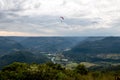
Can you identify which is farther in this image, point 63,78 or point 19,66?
point 19,66

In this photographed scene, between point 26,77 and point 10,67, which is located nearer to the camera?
point 26,77

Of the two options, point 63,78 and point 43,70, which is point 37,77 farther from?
point 63,78

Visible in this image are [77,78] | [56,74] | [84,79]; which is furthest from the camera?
[56,74]

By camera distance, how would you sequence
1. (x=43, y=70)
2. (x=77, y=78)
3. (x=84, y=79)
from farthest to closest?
(x=43, y=70), (x=77, y=78), (x=84, y=79)

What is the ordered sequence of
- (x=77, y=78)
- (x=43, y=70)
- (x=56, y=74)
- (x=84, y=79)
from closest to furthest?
1. (x=84, y=79)
2. (x=77, y=78)
3. (x=56, y=74)
4. (x=43, y=70)

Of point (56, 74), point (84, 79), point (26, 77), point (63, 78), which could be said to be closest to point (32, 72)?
point (26, 77)

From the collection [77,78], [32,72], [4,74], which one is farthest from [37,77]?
[77,78]

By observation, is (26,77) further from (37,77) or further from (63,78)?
(63,78)
